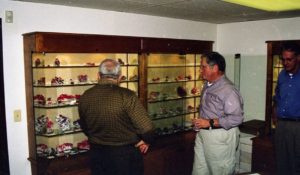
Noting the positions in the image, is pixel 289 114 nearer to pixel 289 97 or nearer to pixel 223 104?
pixel 289 97

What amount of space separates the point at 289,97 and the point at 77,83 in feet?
7.79

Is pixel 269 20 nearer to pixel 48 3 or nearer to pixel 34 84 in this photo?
pixel 48 3

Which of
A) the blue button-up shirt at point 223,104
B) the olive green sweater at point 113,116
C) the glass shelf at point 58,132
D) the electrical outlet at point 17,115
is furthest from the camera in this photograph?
the glass shelf at point 58,132

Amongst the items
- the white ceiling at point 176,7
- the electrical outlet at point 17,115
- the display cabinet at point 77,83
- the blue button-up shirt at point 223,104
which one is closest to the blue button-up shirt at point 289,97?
the blue button-up shirt at point 223,104

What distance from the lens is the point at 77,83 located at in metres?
3.44

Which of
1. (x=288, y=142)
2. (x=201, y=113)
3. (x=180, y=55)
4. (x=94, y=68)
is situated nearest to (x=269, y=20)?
(x=180, y=55)

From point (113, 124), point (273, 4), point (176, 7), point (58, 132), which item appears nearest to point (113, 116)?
point (113, 124)

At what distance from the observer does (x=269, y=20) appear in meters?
4.43

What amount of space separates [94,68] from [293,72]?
229 centimetres

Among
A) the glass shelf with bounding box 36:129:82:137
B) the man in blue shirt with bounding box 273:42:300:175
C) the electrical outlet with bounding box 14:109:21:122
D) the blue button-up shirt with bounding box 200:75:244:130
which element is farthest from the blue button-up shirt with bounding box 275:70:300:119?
the electrical outlet with bounding box 14:109:21:122

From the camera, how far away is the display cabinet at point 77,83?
3010 mm

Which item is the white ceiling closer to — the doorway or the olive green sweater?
the doorway

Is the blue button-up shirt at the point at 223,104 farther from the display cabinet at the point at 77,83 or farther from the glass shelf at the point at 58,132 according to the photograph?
the glass shelf at the point at 58,132

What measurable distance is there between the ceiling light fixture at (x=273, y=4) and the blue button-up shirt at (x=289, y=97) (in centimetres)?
73
